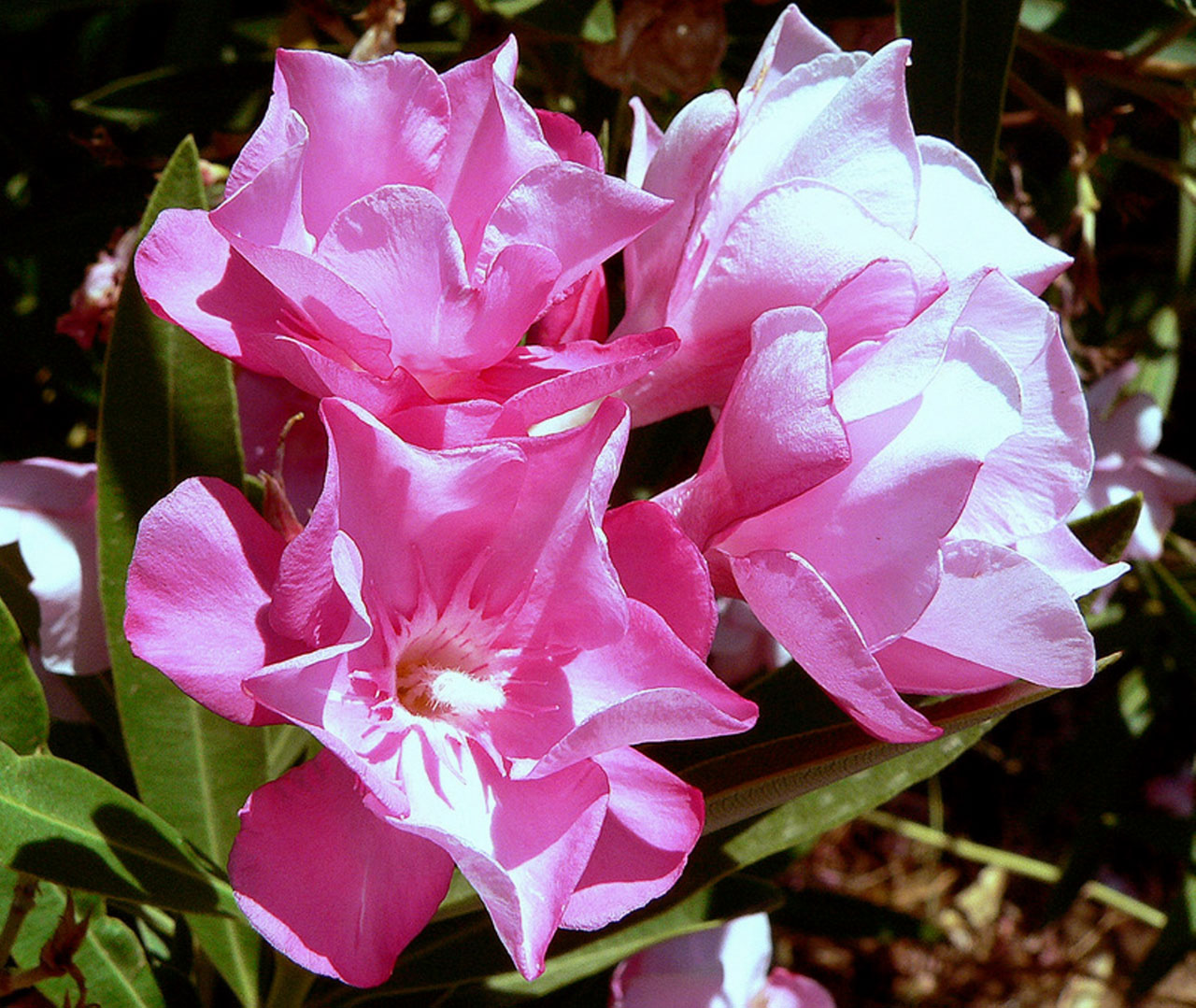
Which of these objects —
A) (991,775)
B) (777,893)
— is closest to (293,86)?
(777,893)

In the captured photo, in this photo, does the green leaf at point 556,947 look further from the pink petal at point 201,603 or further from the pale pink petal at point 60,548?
the pink petal at point 201,603

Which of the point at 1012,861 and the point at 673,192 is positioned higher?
the point at 673,192

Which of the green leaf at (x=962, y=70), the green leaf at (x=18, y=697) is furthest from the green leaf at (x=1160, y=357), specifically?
the green leaf at (x=18, y=697)

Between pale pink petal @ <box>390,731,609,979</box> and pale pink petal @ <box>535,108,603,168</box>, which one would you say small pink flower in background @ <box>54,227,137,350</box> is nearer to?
pale pink petal @ <box>535,108,603,168</box>

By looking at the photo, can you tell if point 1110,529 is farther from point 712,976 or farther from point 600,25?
point 600,25

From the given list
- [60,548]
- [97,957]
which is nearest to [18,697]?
[60,548]

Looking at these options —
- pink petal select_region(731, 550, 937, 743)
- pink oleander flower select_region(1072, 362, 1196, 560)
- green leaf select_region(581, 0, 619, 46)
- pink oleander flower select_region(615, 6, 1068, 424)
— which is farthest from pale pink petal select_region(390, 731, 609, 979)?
pink oleander flower select_region(1072, 362, 1196, 560)

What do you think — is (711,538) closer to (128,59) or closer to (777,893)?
(777,893)
